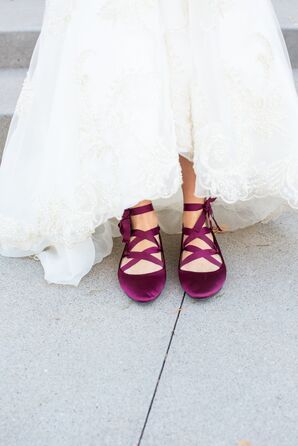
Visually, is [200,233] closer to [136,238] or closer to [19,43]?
[136,238]

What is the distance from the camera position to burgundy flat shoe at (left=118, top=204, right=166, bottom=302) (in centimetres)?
129

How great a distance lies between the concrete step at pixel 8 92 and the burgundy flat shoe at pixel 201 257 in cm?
88

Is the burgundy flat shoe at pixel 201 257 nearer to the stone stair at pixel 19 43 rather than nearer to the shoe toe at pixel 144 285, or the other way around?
the shoe toe at pixel 144 285

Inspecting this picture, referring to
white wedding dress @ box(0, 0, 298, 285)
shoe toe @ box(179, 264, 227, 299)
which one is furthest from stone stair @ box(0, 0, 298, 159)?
shoe toe @ box(179, 264, 227, 299)

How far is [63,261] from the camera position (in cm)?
138

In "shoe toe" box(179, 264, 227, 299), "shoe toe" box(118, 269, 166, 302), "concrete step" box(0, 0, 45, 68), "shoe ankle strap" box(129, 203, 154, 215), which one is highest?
"concrete step" box(0, 0, 45, 68)

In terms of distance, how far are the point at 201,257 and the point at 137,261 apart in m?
0.16

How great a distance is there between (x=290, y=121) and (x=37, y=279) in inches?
29.5

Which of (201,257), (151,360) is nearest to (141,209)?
(201,257)

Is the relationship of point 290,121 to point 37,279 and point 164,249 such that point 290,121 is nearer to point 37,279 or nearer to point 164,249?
point 164,249

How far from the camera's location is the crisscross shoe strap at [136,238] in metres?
1.34

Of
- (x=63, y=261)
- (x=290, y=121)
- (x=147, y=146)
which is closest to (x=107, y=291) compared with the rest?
(x=63, y=261)

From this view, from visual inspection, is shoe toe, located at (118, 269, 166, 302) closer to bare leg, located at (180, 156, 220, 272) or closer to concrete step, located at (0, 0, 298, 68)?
bare leg, located at (180, 156, 220, 272)

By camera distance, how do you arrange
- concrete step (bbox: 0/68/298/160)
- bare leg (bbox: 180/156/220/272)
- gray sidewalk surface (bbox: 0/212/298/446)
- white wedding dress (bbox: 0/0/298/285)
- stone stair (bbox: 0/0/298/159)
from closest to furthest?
gray sidewalk surface (bbox: 0/212/298/446) → white wedding dress (bbox: 0/0/298/285) → bare leg (bbox: 180/156/220/272) → concrete step (bbox: 0/68/298/160) → stone stair (bbox: 0/0/298/159)
